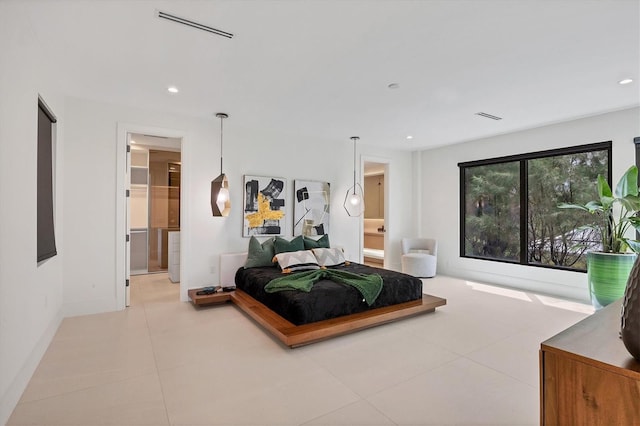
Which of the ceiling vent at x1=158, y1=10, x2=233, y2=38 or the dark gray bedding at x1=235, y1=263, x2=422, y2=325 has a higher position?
the ceiling vent at x1=158, y1=10, x2=233, y2=38

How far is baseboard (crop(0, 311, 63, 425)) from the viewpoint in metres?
2.03

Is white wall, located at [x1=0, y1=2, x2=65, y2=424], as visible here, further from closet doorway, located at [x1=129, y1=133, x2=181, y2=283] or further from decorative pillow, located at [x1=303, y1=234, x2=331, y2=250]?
closet doorway, located at [x1=129, y1=133, x2=181, y2=283]

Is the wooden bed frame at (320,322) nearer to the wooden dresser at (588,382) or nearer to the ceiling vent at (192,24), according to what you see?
the wooden dresser at (588,382)

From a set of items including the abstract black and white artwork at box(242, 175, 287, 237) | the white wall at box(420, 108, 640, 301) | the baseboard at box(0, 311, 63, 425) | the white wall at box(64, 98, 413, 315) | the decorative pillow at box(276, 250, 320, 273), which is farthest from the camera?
the abstract black and white artwork at box(242, 175, 287, 237)

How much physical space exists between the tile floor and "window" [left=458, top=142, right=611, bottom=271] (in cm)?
155

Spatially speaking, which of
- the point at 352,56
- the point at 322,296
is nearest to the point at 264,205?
the point at 322,296

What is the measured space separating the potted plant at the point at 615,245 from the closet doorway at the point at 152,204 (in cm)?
707

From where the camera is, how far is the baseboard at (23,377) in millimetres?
2033

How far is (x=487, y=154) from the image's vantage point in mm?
6113

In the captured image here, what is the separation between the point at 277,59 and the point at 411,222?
211 inches

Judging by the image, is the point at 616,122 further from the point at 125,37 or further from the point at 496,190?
the point at 125,37

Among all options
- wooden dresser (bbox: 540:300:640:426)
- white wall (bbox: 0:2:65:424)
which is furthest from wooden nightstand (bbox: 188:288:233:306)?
wooden dresser (bbox: 540:300:640:426)

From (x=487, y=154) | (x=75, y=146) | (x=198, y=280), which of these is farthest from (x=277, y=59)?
(x=487, y=154)

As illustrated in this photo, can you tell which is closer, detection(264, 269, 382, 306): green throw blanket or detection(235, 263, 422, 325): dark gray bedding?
detection(235, 263, 422, 325): dark gray bedding
